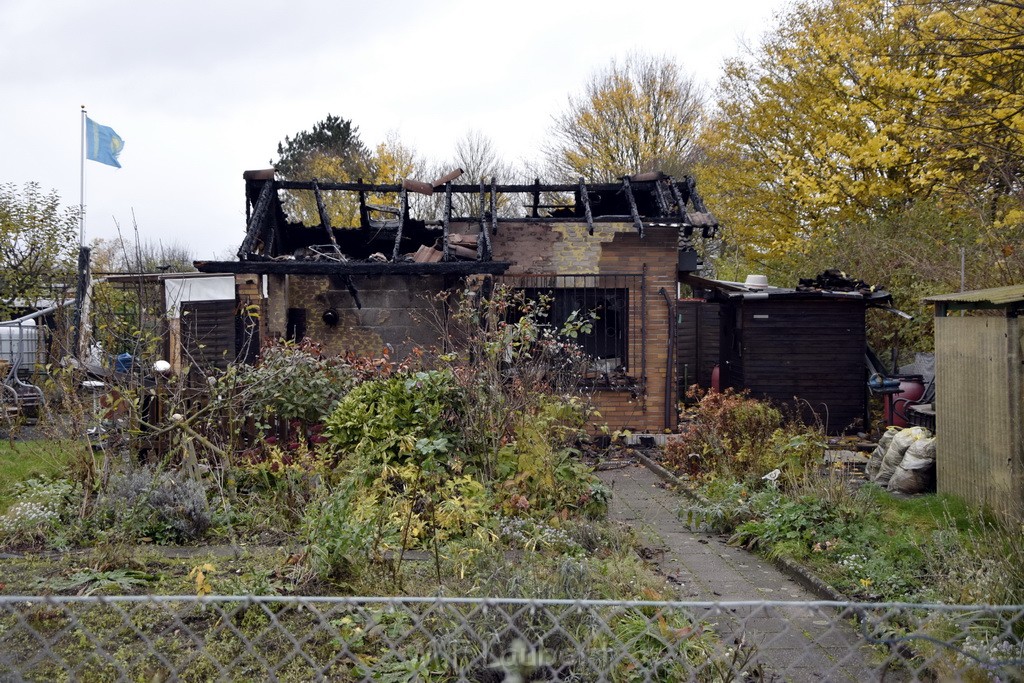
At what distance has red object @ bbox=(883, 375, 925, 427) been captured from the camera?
1295 cm

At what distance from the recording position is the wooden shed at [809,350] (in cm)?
1380

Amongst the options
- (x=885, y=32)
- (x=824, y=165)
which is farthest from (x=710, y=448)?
(x=885, y=32)

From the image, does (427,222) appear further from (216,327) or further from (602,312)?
(216,327)

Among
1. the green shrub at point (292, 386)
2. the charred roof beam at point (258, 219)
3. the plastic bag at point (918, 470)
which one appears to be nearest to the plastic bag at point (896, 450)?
the plastic bag at point (918, 470)

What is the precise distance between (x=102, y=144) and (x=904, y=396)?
49.3 ft

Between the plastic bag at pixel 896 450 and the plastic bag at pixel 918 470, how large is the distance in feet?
0.64

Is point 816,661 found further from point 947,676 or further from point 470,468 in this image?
point 470,468

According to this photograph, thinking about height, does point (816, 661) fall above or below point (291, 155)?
below

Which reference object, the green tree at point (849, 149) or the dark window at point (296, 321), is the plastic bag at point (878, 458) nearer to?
the green tree at point (849, 149)

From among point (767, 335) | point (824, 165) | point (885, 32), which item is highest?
point (885, 32)

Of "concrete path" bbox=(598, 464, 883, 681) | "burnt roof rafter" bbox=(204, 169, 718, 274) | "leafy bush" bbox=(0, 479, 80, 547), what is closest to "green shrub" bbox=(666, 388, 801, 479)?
"concrete path" bbox=(598, 464, 883, 681)

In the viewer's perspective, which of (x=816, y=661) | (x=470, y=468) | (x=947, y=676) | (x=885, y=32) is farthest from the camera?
(x=885, y=32)

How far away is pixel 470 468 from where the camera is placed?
7770mm

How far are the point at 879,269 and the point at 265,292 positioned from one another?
1070cm
